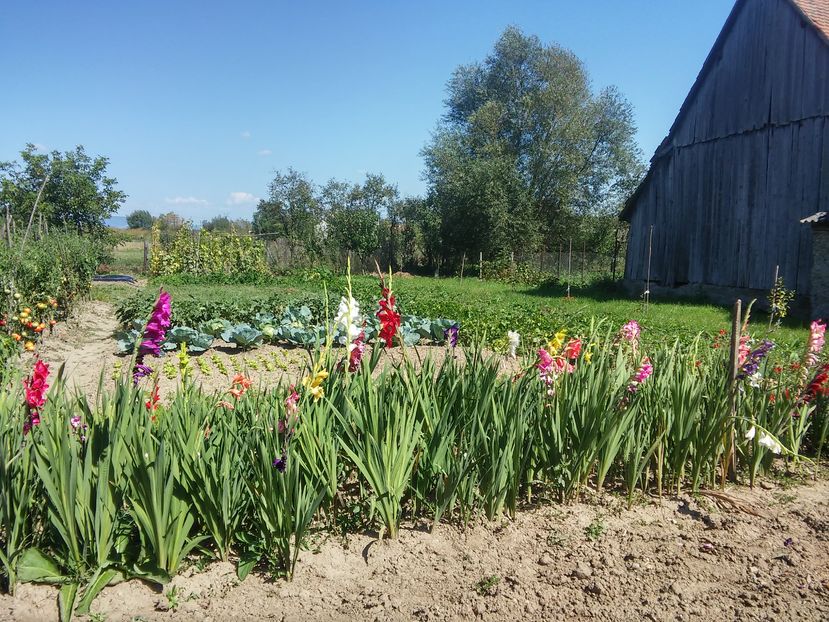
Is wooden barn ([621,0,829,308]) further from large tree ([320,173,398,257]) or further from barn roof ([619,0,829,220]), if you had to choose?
large tree ([320,173,398,257])

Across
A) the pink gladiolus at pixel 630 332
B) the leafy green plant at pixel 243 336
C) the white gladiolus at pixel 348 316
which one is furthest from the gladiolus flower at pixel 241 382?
the leafy green plant at pixel 243 336

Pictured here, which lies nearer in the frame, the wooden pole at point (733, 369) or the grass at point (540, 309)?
the wooden pole at point (733, 369)

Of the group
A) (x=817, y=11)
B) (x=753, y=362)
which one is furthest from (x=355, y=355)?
(x=817, y=11)

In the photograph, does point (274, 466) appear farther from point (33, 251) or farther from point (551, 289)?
point (551, 289)

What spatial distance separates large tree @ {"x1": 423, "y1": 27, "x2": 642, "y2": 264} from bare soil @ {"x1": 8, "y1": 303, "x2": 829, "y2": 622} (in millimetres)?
25005

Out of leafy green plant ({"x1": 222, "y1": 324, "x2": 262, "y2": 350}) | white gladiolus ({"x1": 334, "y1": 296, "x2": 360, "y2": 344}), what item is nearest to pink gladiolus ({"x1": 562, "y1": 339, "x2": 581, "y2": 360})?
white gladiolus ({"x1": 334, "y1": 296, "x2": 360, "y2": 344})

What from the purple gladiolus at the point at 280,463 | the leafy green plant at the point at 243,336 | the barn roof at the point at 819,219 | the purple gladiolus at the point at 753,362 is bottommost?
the leafy green plant at the point at 243,336

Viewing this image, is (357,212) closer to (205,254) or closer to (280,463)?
(205,254)

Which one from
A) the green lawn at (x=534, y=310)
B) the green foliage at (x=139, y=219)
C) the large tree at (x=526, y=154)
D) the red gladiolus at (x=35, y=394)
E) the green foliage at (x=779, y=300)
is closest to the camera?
the red gladiolus at (x=35, y=394)

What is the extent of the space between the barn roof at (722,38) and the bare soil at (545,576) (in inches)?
518

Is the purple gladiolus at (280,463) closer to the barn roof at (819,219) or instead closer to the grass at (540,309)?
the grass at (540,309)

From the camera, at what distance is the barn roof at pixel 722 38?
12914 millimetres

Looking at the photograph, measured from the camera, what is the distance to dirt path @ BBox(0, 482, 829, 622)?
228 centimetres

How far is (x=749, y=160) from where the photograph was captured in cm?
1430
